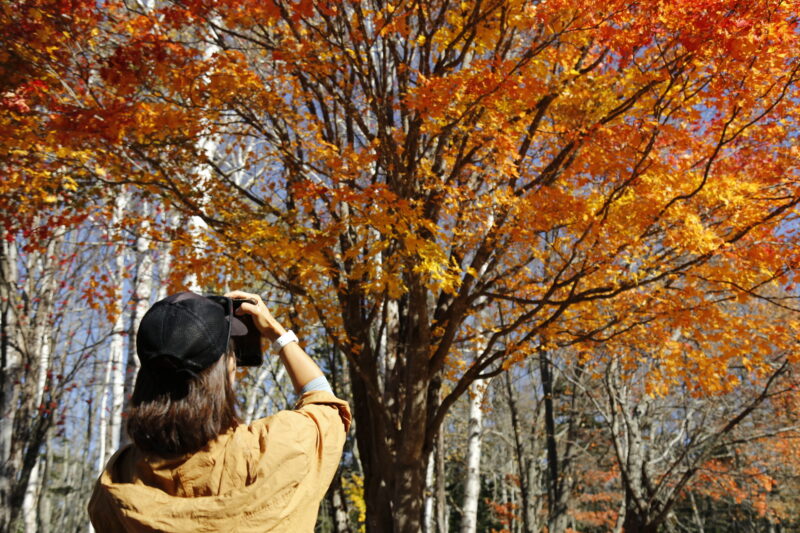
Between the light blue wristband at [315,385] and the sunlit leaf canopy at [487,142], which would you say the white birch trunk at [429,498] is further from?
the light blue wristband at [315,385]

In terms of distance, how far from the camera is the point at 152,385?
4.46 feet

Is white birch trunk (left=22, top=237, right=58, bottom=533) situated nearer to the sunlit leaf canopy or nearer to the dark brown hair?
the sunlit leaf canopy

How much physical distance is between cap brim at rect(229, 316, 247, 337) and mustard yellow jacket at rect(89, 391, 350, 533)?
0.23 metres

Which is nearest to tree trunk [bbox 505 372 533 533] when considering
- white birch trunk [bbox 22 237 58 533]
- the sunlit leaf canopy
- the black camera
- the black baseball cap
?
the sunlit leaf canopy

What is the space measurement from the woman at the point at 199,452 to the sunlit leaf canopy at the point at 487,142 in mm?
3427

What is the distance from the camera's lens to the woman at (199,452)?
1301 millimetres

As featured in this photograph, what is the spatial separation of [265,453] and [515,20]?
16.8 feet

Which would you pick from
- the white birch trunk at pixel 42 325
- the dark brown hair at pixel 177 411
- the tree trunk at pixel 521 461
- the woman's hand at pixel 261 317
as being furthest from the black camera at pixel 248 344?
the tree trunk at pixel 521 461

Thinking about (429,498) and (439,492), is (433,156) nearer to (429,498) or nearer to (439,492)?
(439,492)

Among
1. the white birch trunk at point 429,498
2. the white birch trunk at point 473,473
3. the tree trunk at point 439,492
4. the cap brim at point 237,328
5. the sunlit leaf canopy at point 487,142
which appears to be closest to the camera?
the cap brim at point 237,328

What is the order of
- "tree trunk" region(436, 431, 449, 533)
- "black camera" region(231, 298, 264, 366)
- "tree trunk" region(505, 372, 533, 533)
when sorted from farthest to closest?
1. "tree trunk" region(505, 372, 533, 533)
2. "tree trunk" region(436, 431, 449, 533)
3. "black camera" region(231, 298, 264, 366)

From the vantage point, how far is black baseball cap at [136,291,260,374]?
4.34 ft

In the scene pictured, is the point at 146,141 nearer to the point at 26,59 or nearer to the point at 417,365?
the point at 26,59

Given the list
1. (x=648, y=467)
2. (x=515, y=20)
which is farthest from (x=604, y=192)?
(x=648, y=467)
